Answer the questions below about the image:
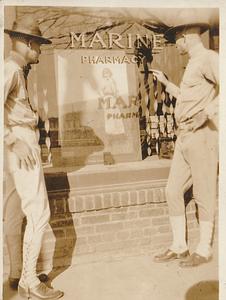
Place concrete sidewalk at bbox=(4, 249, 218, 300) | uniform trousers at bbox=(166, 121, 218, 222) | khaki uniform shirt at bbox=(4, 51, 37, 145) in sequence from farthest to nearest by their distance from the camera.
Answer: uniform trousers at bbox=(166, 121, 218, 222) → concrete sidewalk at bbox=(4, 249, 218, 300) → khaki uniform shirt at bbox=(4, 51, 37, 145)

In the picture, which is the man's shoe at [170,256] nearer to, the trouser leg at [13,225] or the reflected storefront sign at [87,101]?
the reflected storefront sign at [87,101]

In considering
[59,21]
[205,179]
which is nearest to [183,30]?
[59,21]

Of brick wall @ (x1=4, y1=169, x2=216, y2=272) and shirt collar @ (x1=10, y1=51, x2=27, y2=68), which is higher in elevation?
shirt collar @ (x1=10, y1=51, x2=27, y2=68)

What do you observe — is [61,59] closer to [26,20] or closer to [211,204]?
[26,20]

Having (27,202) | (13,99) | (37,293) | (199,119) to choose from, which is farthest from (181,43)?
(37,293)

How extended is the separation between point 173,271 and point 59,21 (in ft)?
4.37

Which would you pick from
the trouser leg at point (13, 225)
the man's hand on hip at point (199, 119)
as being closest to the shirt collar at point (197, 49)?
the man's hand on hip at point (199, 119)

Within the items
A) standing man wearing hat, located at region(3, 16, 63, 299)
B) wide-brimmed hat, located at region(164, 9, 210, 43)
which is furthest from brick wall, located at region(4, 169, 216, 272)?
wide-brimmed hat, located at region(164, 9, 210, 43)

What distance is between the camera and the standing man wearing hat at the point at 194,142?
2113 mm

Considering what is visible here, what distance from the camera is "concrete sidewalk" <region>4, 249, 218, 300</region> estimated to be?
80.5 inches

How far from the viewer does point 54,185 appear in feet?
6.81

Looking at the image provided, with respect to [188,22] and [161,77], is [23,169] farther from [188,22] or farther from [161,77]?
[188,22]

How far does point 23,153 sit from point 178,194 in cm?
79

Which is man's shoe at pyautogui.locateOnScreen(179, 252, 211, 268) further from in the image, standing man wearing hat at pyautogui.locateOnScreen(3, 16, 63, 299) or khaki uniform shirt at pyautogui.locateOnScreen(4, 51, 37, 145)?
khaki uniform shirt at pyautogui.locateOnScreen(4, 51, 37, 145)
